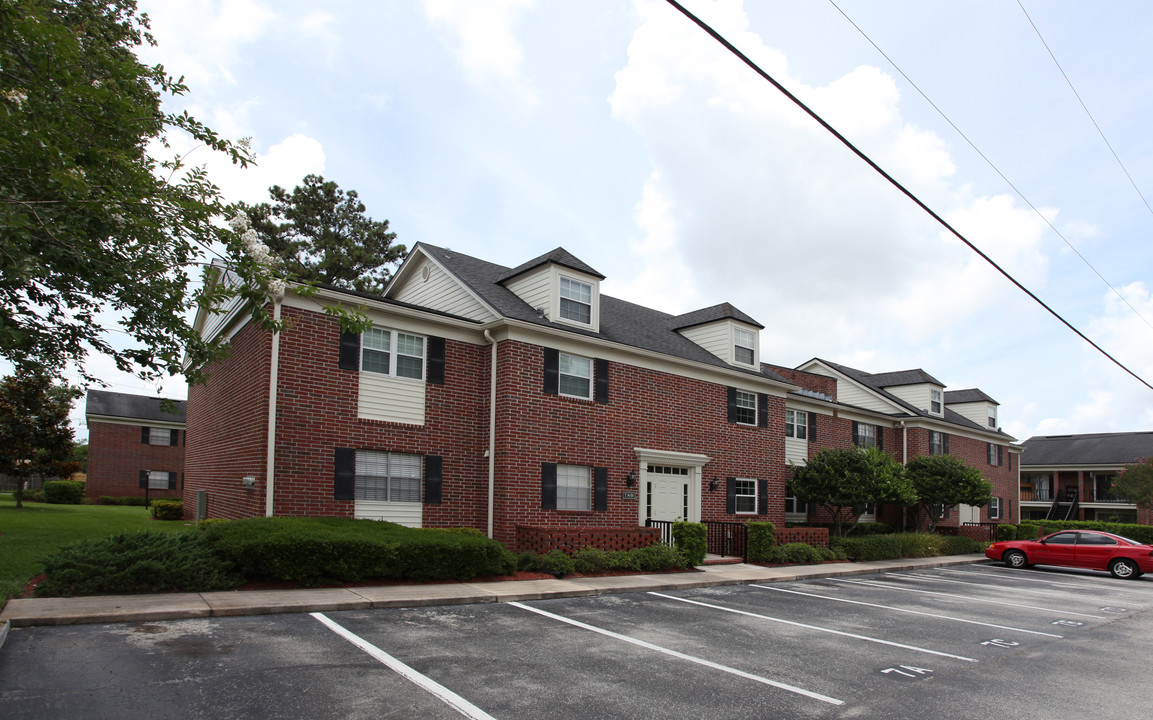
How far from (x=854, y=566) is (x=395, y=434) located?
13.0m

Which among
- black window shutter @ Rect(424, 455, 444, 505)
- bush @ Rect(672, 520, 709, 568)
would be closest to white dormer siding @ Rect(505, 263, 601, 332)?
black window shutter @ Rect(424, 455, 444, 505)

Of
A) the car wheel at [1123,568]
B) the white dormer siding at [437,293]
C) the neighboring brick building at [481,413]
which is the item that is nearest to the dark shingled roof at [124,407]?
the neighboring brick building at [481,413]

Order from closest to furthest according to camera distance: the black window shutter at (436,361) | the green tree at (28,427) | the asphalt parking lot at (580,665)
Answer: the asphalt parking lot at (580,665)
the black window shutter at (436,361)
the green tree at (28,427)

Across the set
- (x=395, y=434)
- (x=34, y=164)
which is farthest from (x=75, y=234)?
(x=395, y=434)

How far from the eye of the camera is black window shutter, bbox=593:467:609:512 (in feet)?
59.5

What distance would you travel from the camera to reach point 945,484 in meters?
27.8

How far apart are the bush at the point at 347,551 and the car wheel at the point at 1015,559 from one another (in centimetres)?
1875

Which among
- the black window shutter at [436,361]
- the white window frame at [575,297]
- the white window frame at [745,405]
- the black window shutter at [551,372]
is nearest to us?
the black window shutter at [436,361]

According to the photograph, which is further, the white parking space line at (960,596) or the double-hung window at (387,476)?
the double-hung window at (387,476)

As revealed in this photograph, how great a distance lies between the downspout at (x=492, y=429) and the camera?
657 inches

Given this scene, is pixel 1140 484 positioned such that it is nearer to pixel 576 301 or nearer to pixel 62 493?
pixel 576 301

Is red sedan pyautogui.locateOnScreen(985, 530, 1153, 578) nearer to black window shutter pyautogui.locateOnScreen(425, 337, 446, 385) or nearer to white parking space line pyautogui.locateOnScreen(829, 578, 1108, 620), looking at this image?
white parking space line pyautogui.locateOnScreen(829, 578, 1108, 620)

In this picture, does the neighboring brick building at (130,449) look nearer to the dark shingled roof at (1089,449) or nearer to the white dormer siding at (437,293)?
the white dormer siding at (437,293)

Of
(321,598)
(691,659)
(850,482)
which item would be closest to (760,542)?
(850,482)
